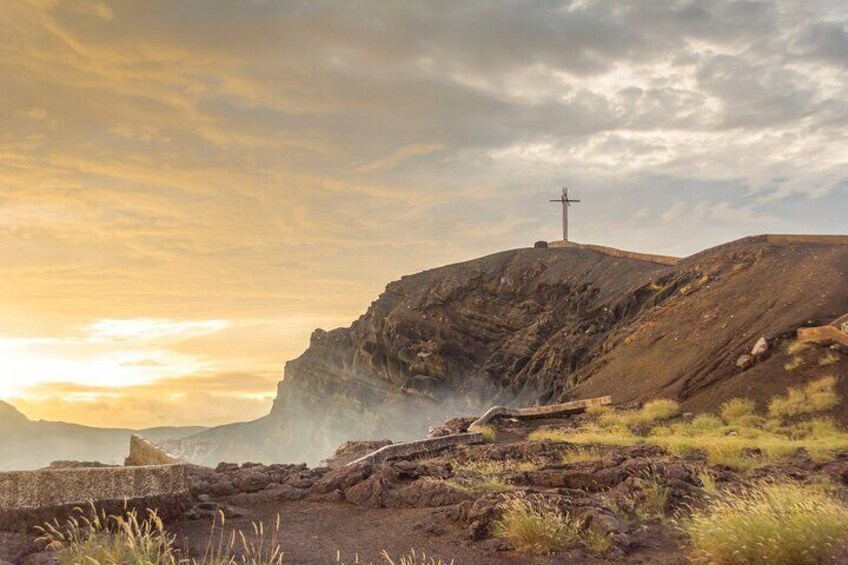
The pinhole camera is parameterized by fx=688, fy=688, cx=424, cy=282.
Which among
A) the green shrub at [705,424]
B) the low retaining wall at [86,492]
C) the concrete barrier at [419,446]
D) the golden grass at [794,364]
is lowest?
the concrete barrier at [419,446]

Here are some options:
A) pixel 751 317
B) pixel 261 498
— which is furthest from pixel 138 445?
pixel 751 317

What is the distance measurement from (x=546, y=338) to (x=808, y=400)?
3951 centimetres

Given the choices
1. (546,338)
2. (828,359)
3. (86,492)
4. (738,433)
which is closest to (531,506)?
(86,492)

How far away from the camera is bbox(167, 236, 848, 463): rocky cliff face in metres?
31.0

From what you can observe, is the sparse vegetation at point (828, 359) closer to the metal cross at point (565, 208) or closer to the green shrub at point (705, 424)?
the green shrub at point (705, 424)

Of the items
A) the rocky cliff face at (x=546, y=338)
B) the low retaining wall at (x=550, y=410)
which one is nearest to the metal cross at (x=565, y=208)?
the rocky cliff face at (x=546, y=338)

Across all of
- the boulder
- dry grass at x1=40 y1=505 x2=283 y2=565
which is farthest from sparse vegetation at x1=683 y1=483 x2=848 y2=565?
the boulder

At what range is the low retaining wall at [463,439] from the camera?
16547 mm

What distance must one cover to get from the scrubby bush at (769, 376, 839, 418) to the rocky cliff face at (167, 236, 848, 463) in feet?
4.07

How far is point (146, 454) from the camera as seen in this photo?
15344 mm

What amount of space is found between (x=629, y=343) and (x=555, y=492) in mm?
31885

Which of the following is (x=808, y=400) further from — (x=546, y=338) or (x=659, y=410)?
(x=546, y=338)

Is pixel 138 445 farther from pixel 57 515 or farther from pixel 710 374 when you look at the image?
pixel 710 374

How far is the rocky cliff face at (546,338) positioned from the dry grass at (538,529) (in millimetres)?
19856
